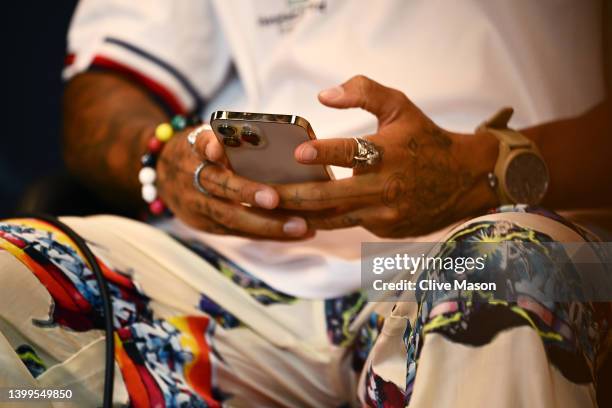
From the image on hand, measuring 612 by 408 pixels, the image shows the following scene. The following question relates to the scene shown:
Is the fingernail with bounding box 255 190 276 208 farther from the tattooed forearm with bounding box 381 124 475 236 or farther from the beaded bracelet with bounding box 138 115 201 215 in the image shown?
the beaded bracelet with bounding box 138 115 201 215

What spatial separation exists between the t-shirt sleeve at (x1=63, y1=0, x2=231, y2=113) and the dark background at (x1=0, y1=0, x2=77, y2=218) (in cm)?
39

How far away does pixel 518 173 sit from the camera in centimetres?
63

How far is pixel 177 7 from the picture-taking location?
Answer: 0.91 metres

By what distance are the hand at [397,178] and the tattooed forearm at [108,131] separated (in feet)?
1.09

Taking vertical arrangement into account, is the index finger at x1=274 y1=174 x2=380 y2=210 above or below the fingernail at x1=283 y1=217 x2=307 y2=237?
above

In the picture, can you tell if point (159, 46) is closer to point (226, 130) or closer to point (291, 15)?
point (291, 15)

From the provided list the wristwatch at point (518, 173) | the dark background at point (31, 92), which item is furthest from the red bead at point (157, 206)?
the dark background at point (31, 92)

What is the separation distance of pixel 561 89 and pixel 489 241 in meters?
0.35

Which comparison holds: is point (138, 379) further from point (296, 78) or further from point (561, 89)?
point (561, 89)

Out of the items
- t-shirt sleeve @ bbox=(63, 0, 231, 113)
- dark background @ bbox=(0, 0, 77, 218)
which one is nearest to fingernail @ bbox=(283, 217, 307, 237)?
t-shirt sleeve @ bbox=(63, 0, 231, 113)

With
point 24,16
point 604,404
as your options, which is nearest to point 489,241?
point 604,404

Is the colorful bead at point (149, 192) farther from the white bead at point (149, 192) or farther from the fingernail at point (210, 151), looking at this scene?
the fingernail at point (210, 151)

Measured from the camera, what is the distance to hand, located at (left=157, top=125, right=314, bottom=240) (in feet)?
1.96

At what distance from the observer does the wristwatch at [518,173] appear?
0.62 meters
